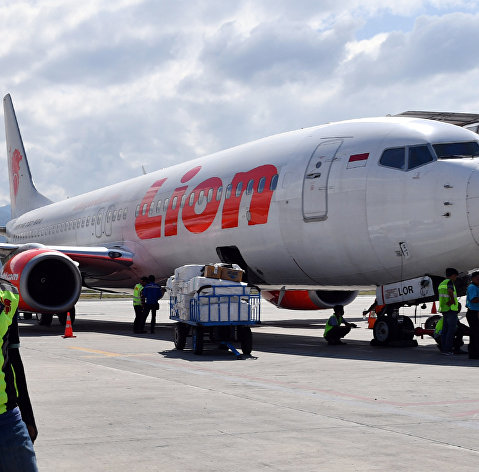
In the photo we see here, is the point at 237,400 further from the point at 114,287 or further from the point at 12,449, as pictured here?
the point at 114,287

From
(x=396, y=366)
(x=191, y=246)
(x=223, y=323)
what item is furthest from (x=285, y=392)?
(x=191, y=246)

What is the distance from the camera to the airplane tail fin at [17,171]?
110ft

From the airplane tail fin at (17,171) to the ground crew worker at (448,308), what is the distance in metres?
24.0

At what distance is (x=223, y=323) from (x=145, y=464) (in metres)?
7.15

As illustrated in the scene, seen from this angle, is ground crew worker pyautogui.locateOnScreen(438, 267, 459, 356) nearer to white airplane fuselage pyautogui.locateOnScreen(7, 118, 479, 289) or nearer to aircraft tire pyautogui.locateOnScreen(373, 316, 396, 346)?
white airplane fuselage pyautogui.locateOnScreen(7, 118, 479, 289)

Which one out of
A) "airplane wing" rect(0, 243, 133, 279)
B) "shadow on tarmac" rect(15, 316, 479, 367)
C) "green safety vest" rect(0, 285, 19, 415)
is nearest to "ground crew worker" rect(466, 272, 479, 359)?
"shadow on tarmac" rect(15, 316, 479, 367)

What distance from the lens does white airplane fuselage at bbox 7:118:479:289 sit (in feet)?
38.5

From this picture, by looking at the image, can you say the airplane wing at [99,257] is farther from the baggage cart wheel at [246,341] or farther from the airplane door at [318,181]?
the baggage cart wheel at [246,341]

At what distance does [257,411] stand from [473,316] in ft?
17.8

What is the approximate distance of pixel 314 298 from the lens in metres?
18.3

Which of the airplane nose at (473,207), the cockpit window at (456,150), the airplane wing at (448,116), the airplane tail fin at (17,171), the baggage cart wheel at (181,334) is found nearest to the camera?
the airplane nose at (473,207)

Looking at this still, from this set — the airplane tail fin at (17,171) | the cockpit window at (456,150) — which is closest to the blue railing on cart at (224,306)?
the cockpit window at (456,150)

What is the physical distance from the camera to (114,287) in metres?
22.8

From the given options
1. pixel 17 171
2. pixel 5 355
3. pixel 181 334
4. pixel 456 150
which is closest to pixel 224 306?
pixel 181 334
